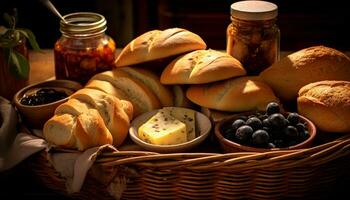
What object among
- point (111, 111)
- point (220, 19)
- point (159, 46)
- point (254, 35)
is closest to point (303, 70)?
point (254, 35)

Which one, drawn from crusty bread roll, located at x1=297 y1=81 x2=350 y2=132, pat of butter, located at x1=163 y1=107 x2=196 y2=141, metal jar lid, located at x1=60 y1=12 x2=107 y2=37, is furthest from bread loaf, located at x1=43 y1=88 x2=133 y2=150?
crusty bread roll, located at x1=297 y1=81 x2=350 y2=132

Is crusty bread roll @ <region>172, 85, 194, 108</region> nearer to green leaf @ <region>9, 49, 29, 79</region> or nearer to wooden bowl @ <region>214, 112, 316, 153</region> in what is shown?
wooden bowl @ <region>214, 112, 316, 153</region>

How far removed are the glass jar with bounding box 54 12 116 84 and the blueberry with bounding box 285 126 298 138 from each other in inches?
23.1

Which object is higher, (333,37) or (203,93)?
(203,93)

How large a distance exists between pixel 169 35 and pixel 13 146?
1.64ft

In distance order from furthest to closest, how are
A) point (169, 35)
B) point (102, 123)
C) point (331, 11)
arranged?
point (331, 11) < point (169, 35) < point (102, 123)

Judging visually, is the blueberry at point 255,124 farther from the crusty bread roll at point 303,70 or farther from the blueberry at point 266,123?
the crusty bread roll at point 303,70

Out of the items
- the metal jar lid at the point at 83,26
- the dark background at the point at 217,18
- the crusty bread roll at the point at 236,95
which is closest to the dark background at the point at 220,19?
the dark background at the point at 217,18

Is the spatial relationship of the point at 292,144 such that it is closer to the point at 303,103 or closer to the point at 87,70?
the point at 303,103

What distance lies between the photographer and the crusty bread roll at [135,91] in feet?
4.84

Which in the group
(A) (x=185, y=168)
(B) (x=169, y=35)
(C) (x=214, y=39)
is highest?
(B) (x=169, y=35)

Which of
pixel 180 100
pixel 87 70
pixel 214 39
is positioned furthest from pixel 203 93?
pixel 214 39

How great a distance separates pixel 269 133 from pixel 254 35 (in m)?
0.35

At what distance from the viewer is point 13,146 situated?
1329 mm
